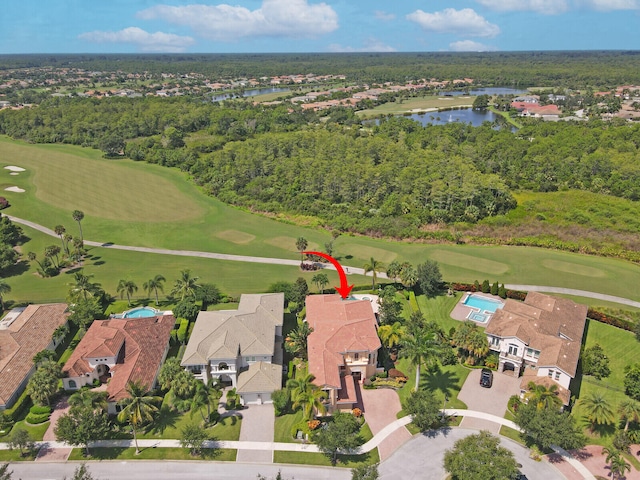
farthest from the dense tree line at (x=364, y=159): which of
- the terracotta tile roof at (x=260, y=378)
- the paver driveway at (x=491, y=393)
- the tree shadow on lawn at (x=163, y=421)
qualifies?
the tree shadow on lawn at (x=163, y=421)

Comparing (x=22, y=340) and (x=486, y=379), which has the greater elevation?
(x=22, y=340)

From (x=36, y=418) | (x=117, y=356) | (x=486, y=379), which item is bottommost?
(x=36, y=418)

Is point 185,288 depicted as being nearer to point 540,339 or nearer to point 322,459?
point 322,459

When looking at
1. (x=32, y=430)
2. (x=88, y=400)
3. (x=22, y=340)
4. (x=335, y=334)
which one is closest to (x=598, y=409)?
(x=335, y=334)

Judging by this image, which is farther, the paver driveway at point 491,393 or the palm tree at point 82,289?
the palm tree at point 82,289

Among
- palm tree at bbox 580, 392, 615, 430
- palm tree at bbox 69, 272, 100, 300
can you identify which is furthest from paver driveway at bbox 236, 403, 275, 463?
palm tree at bbox 69, 272, 100, 300

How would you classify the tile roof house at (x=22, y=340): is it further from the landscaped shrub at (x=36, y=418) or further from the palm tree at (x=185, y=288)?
the palm tree at (x=185, y=288)

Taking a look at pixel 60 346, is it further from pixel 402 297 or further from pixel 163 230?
pixel 402 297
